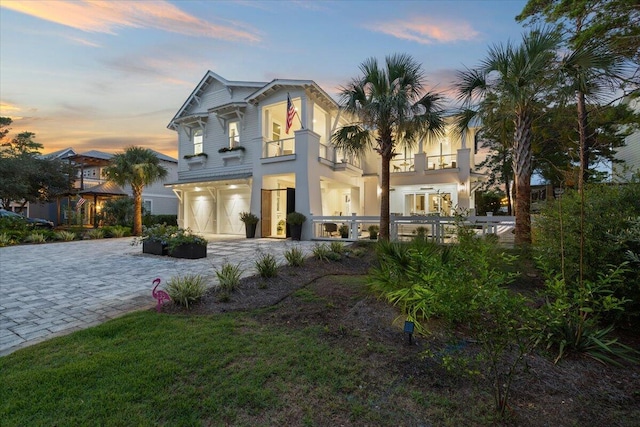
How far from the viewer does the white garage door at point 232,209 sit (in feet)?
55.3

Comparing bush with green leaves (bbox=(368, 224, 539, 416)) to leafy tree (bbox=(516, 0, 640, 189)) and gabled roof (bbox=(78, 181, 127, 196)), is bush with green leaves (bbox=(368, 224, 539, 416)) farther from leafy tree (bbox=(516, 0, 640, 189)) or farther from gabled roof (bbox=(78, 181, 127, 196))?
gabled roof (bbox=(78, 181, 127, 196))

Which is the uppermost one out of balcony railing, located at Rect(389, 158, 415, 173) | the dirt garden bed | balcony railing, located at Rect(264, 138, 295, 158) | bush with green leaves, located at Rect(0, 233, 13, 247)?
balcony railing, located at Rect(264, 138, 295, 158)

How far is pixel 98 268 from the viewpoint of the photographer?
753 cm

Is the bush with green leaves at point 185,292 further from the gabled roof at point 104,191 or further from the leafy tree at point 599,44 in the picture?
the gabled roof at point 104,191

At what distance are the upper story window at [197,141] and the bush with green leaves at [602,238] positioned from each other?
1874 centimetres

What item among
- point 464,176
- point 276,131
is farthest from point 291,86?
point 464,176

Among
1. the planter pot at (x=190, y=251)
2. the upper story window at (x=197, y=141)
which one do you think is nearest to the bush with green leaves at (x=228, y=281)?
the planter pot at (x=190, y=251)

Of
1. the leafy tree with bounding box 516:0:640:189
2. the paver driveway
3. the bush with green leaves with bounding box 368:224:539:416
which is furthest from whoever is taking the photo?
the leafy tree with bounding box 516:0:640:189

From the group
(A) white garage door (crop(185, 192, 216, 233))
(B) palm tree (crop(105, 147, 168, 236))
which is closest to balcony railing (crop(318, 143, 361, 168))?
(A) white garage door (crop(185, 192, 216, 233))

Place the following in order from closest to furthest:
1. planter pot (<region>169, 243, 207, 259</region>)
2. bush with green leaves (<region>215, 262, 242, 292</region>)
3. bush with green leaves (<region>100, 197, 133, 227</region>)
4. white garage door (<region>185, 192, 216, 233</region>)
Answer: bush with green leaves (<region>215, 262, 242, 292</region>) → planter pot (<region>169, 243, 207, 259</region>) → white garage door (<region>185, 192, 216, 233</region>) → bush with green leaves (<region>100, 197, 133, 227</region>)

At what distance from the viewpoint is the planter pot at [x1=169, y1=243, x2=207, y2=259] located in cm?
904

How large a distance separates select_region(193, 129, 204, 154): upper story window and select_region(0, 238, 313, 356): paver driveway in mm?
9750

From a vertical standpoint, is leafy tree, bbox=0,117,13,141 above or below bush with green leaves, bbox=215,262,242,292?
above

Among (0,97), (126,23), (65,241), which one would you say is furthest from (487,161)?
(0,97)
